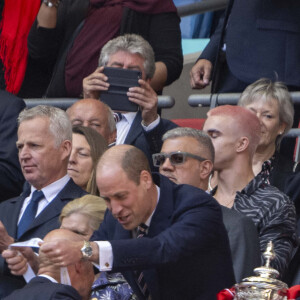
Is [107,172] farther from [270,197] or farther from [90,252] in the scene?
[270,197]

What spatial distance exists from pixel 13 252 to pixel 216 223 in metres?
0.91

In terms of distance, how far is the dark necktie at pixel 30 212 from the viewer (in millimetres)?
5402

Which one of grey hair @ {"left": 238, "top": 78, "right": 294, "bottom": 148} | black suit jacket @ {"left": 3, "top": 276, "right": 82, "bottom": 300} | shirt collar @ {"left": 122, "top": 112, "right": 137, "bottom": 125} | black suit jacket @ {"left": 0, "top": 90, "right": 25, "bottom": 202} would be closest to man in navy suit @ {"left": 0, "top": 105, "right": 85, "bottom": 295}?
black suit jacket @ {"left": 0, "top": 90, "right": 25, "bottom": 202}

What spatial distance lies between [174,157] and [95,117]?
812 millimetres

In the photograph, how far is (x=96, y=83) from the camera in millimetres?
6117

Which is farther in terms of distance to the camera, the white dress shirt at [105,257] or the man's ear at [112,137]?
the man's ear at [112,137]

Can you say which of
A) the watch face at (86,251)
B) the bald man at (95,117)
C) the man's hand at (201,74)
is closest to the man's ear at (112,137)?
the bald man at (95,117)

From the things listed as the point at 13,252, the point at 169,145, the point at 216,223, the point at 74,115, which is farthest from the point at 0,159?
the point at 216,223

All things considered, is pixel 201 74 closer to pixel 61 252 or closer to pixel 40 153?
pixel 40 153

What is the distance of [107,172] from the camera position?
458 cm

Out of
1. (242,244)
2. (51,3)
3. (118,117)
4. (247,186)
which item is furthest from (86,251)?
(51,3)

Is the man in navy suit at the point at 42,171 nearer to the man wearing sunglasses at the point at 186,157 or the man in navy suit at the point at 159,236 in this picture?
the man wearing sunglasses at the point at 186,157

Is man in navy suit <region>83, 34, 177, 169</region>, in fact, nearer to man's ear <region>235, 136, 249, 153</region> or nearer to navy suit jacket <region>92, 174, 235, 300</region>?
man's ear <region>235, 136, 249, 153</region>

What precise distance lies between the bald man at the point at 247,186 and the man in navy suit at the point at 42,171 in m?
0.79
